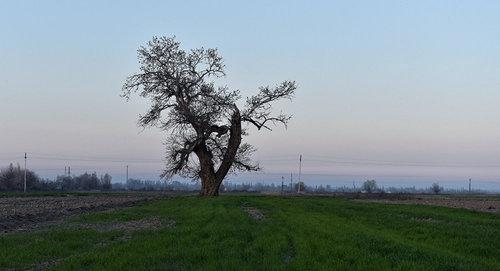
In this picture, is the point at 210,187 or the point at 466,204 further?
the point at 210,187

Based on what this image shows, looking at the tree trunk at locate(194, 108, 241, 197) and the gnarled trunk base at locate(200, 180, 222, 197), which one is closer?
the tree trunk at locate(194, 108, 241, 197)

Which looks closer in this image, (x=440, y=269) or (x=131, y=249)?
(x=440, y=269)

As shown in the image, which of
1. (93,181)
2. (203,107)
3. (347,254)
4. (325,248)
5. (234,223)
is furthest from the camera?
(93,181)

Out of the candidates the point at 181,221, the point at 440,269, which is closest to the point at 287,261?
the point at 440,269

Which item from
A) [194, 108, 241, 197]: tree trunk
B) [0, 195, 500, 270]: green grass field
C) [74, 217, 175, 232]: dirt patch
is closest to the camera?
[0, 195, 500, 270]: green grass field

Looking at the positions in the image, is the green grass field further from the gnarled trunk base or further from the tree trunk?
the gnarled trunk base

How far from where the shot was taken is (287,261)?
41.8 feet

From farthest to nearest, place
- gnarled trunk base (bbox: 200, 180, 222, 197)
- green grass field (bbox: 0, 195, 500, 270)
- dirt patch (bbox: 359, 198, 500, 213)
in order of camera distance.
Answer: gnarled trunk base (bbox: 200, 180, 222, 197), dirt patch (bbox: 359, 198, 500, 213), green grass field (bbox: 0, 195, 500, 270)

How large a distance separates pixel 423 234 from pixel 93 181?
148979 mm

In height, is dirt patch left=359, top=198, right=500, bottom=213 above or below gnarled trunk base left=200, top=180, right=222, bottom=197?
below

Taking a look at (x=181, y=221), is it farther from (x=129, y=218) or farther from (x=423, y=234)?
(x=423, y=234)

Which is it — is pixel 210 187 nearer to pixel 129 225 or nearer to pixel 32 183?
pixel 129 225

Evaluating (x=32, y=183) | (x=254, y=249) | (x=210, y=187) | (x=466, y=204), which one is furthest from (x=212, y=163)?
(x=32, y=183)

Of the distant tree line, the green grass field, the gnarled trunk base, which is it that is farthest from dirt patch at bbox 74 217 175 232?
the distant tree line
